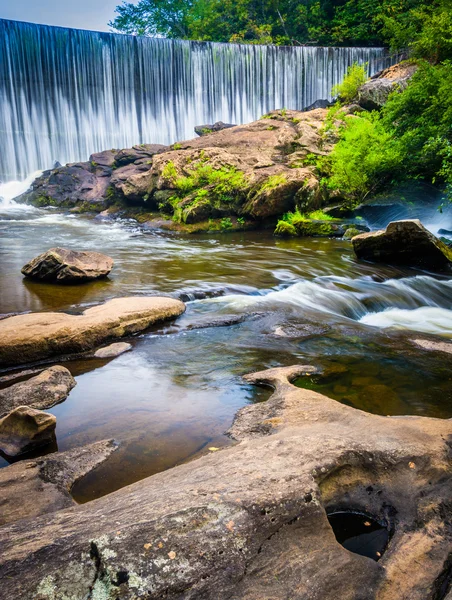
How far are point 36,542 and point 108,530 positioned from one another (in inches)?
12.4

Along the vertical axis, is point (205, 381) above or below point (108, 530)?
below

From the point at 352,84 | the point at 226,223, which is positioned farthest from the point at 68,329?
the point at 352,84

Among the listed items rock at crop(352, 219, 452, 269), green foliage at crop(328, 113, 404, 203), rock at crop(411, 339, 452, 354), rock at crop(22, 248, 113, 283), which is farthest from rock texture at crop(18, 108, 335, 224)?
rock at crop(411, 339, 452, 354)

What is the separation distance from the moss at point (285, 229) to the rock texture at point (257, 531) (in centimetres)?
1295

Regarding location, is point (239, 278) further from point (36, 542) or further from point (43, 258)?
point (36, 542)

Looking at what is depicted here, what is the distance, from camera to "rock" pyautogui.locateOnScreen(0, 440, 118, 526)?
107 inches

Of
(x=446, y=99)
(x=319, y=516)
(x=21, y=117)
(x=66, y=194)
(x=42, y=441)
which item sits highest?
(x=21, y=117)

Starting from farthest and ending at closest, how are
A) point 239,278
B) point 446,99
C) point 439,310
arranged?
point 446,99, point 239,278, point 439,310

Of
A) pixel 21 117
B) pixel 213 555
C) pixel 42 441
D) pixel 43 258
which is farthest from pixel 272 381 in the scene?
pixel 21 117

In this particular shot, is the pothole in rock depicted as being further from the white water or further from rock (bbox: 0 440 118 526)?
the white water

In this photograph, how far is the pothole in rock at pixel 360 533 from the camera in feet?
7.80

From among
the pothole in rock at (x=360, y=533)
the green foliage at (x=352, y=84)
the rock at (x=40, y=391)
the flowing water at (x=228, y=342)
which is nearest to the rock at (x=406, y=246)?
the flowing water at (x=228, y=342)

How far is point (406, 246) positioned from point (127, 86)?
27191 millimetres

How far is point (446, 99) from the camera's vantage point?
1394cm
